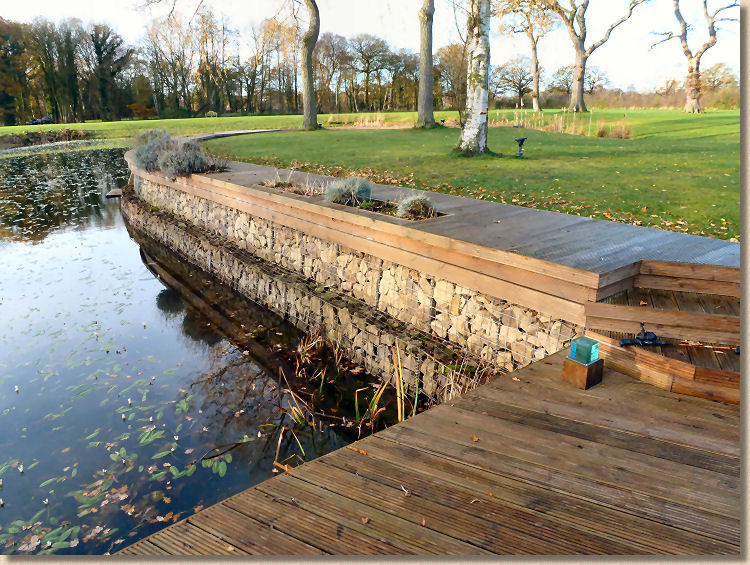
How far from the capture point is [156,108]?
130 ft

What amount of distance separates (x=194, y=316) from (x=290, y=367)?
2.07 meters

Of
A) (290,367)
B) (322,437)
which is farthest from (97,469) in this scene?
(290,367)

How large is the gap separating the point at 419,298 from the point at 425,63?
15978 mm

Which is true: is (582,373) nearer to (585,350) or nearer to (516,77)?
(585,350)

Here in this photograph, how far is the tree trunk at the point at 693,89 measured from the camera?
58.5 ft

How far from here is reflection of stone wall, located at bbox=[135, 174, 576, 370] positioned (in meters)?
3.81

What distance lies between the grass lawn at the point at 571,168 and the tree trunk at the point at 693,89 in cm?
209

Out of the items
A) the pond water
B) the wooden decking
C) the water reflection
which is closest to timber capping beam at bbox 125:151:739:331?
the wooden decking

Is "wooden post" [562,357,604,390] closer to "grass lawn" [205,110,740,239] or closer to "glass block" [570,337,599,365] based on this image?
"glass block" [570,337,599,365]

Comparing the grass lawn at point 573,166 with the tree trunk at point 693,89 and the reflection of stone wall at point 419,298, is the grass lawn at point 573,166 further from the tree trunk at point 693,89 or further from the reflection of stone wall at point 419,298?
the reflection of stone wall at point 419,298

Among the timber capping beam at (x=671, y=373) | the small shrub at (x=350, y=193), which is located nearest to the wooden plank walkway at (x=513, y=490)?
the timber capping beam at (x=671, y=373)

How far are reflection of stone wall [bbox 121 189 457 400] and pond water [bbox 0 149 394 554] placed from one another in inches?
8.8

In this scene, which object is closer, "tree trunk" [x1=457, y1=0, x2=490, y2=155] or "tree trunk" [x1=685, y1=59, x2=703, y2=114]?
"tree trunk" [x1=457, y1=0, x2=490, y2=155]

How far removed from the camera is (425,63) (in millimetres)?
18422
